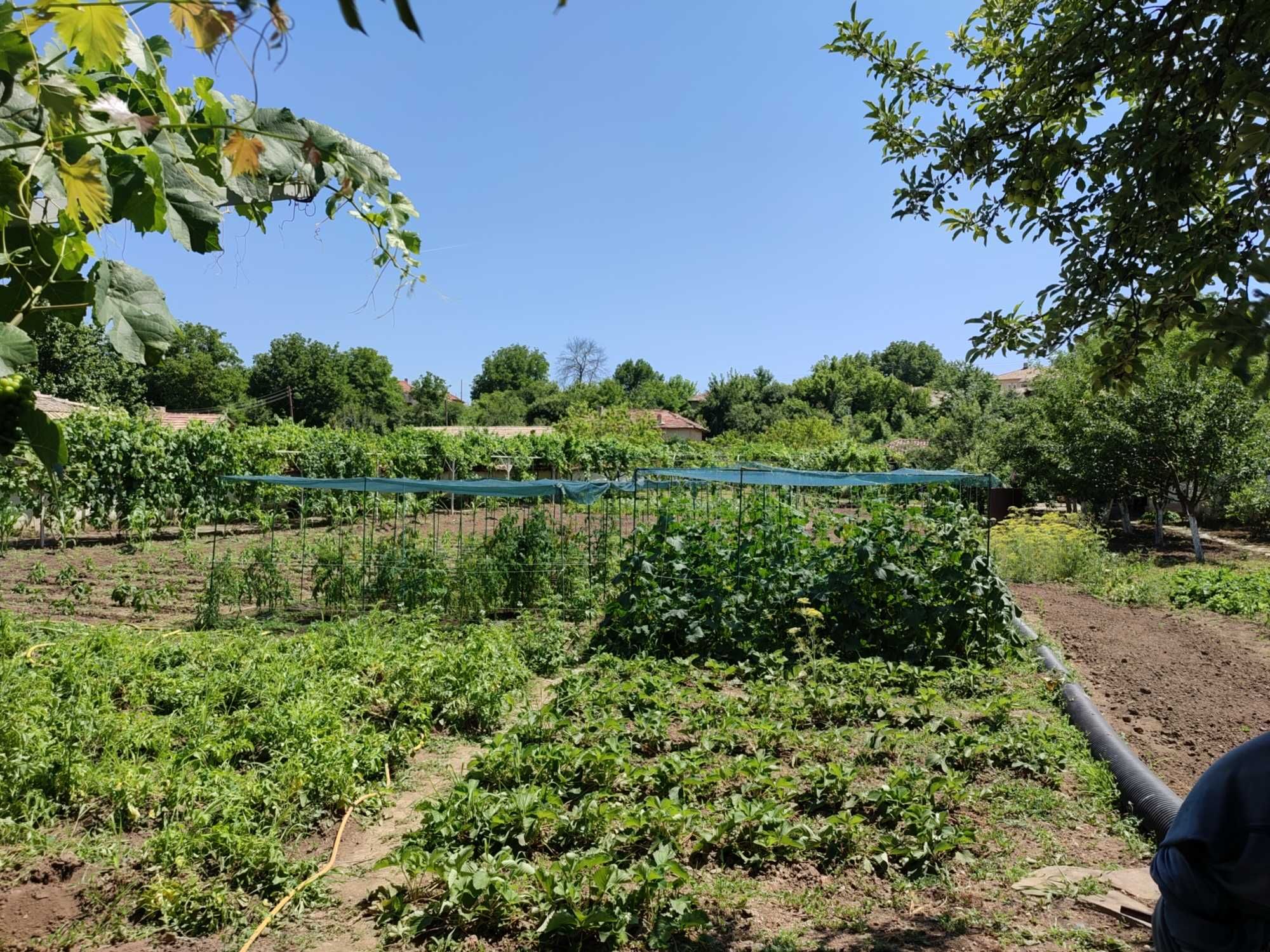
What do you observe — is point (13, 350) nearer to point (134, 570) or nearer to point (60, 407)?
point (134, 570)

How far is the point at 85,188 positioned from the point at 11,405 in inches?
17.0

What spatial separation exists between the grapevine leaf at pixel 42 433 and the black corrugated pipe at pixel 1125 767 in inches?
158

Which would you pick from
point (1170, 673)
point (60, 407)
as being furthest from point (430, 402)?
point (1170, 673)

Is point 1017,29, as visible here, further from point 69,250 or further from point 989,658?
point 989,658

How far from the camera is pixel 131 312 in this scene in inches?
65.4

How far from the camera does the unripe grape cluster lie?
1.43 metres

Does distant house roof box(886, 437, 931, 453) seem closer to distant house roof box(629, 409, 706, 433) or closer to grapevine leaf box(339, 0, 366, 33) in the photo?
distant house roof box(629, 409, 706, 433)

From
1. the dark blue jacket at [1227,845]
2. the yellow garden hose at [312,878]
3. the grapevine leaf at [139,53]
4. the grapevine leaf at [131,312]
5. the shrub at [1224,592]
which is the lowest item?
the yellow garden hose at [312,878]

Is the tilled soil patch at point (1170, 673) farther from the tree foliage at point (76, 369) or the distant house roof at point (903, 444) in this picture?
the tree foliage at point (76, 369)

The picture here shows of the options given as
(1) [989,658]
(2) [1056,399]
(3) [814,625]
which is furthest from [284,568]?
(2) [1056,399]

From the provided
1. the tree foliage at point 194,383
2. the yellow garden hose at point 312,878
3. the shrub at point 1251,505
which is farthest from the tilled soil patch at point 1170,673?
the tree foliage at point 194,383

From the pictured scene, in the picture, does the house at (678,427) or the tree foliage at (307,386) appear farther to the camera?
the tree foliage at (307,386)

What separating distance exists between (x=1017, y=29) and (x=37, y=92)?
4308mm

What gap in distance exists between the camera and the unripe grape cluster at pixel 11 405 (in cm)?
143
